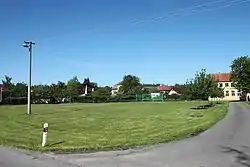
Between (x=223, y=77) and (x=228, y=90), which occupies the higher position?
(x=223, y=77)

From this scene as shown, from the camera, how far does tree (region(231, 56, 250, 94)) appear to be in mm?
111438

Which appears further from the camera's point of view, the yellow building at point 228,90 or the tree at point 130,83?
the tree at point 130,83

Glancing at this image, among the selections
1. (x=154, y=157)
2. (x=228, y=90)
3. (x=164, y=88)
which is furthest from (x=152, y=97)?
(x=154, y=157)

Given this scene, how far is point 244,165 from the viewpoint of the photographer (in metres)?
11.1

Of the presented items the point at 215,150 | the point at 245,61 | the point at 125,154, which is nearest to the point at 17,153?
the point at 125,154

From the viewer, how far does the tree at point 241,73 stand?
366 ft

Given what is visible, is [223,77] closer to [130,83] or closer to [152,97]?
[130,83]

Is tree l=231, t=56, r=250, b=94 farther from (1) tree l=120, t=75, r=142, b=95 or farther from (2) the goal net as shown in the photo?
(1) tree l=120, t=75, r=142, b=95

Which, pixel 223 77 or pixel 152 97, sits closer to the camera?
pixel 152 97

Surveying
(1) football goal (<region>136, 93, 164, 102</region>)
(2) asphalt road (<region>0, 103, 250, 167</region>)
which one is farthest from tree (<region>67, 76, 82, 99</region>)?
(2) asphalt road (<region>0, 103, 250, 167</region>)

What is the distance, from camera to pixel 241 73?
11431 cm

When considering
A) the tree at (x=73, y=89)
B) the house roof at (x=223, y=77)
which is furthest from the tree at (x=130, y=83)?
the house roof at (x=223, y=77)

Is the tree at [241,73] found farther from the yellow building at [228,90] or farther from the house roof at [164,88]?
the house roof at [164,88]

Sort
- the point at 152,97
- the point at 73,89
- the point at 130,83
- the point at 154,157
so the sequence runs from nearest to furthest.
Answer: the point at 154,157, the point at 152,97, the point at 73,89, the point at 130,83
